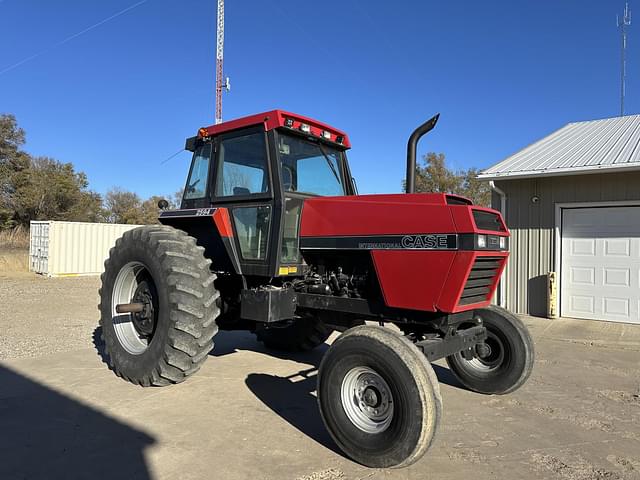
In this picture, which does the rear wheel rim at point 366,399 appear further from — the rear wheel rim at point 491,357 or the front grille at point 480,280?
the rear wheel rim at point 491,357

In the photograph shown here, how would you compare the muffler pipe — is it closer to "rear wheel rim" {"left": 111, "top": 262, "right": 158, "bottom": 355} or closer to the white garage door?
"rear wheel rim" {"left": 111, "top": 262, "right": 158, "bottom": 355}

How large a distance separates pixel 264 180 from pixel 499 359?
112 inches

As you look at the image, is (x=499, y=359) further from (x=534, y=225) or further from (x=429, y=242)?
(x=534, y=225)

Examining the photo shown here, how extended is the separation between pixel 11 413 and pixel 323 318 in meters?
2.73

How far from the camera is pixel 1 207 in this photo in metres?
25.4


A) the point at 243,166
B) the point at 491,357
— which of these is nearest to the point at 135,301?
the point at 243,166

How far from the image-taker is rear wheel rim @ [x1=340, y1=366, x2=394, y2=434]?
3.15 m

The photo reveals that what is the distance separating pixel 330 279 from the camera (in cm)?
418

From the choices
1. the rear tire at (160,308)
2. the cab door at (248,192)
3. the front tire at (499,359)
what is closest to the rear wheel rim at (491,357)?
the front tire at (499,359)

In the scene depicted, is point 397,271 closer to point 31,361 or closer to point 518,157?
point 31,361

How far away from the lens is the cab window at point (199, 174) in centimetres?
486

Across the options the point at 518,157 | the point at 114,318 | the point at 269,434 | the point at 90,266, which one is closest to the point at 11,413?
the point at 114,318

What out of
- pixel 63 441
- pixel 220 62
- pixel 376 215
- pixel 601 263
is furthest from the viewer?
pixel 220 62

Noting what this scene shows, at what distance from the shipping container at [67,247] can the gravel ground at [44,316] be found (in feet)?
4.75
